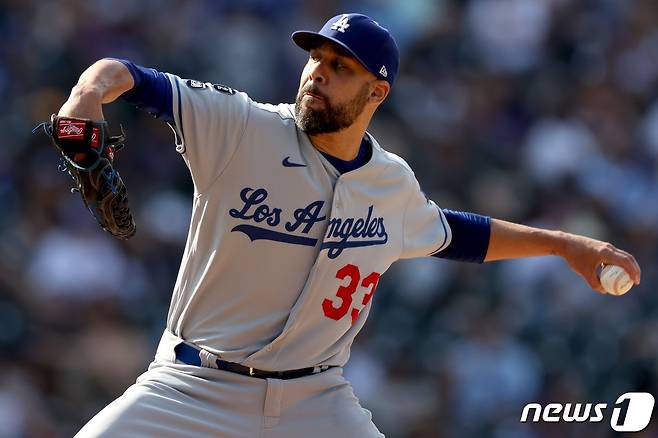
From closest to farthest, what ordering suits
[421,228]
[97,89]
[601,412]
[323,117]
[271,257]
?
[97,89] → [271,257] → [323,117] → [421,228] → [601,412]

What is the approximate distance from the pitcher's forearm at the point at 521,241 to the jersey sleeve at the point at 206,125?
1220mm

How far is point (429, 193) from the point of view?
357 inches

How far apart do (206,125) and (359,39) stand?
2.22 feet

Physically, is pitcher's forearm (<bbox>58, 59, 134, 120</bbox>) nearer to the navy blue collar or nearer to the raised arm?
the navy blue collar

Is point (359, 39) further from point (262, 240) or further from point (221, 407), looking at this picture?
point (221, 407)

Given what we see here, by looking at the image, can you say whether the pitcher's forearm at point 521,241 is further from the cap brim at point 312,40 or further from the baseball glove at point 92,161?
the baseball glove at point 92,161

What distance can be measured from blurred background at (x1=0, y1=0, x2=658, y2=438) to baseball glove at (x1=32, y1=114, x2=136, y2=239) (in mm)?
3924

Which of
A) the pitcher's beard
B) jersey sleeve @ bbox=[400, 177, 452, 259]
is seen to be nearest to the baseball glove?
the pitcher's beard

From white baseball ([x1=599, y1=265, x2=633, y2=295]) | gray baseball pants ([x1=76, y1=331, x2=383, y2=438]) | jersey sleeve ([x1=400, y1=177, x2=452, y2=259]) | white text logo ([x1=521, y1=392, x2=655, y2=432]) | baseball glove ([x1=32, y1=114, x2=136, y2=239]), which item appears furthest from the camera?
white text logo ([x1=521, y1=392, x2=655, y2=432])

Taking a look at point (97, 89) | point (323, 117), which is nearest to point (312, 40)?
point (323, 117)

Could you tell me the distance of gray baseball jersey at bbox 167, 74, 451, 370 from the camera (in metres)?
3.94

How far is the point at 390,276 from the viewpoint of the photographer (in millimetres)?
8508

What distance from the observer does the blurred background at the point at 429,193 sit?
7.57m

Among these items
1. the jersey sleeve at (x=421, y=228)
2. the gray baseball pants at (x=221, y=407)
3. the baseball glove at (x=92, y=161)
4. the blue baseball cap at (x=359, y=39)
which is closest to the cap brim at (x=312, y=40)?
the blue baseball cap at (x=359, y=39)
